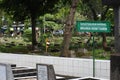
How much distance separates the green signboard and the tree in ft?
37.8

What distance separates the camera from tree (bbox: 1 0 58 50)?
80.2 ft

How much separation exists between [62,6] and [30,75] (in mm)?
12573

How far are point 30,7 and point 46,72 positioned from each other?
1519 cm

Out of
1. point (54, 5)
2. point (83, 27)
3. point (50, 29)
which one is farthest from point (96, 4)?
point (50, 29)

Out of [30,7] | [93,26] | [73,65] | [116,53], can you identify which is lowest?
[73,65]

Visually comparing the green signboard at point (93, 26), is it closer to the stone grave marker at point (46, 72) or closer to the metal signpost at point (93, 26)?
the metal signpost at point (93, 26)

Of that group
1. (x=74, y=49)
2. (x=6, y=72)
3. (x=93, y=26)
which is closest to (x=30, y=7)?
(x=74, y=49)

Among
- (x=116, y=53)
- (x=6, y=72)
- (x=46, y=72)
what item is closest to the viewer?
(x=116, y=53)

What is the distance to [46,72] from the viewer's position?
9.63 metres

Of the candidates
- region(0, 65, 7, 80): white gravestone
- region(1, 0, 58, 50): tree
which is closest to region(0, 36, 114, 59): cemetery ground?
region(1, 0, 58, 50): tree

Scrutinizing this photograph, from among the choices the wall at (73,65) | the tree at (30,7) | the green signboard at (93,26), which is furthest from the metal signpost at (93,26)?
the tree at (30,7)

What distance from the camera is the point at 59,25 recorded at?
5725 cm

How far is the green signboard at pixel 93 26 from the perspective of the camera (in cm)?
1277

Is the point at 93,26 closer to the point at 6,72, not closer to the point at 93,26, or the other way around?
the point at 93,26
